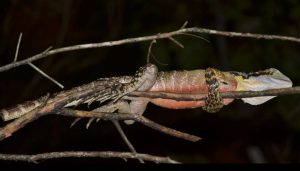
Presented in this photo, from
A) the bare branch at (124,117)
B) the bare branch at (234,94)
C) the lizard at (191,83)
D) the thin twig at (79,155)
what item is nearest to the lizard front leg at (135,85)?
the lizard at (191,83)

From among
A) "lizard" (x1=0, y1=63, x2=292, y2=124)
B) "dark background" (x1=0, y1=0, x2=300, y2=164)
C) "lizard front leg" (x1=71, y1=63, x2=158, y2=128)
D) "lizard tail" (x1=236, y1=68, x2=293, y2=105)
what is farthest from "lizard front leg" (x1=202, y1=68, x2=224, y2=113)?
"dark background" (x1=0, y1=0, x2=300, y2=164)

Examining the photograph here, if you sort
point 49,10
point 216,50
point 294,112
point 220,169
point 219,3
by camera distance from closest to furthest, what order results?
point 220,169 < point 294,112 < point 219,3 < point 216,50 < point 49,10

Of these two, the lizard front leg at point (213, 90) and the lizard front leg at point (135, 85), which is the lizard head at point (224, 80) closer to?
the lizard front leg at point (213, 90)

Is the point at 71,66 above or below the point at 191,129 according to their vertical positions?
above

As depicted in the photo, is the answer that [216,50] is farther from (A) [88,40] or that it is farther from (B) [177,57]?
(A) [88,40]

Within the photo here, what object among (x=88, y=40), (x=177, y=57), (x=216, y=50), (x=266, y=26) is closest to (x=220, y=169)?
(x=177, y=57)

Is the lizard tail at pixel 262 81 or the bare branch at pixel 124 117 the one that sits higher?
the bare branch at pixel 124 117

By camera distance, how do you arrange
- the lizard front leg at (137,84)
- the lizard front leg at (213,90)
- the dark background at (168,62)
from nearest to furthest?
1. the lizard front leg at (137,84)
2. the lizard front leg at (213,90)
3. the dark background at (168,62)
